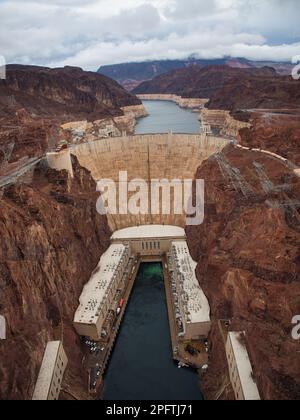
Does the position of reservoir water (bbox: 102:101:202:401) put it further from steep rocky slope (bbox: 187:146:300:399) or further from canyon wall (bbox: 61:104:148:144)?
canyon wall (bbox: 61:104:148:144)

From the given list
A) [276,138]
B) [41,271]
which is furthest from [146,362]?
[276,138]

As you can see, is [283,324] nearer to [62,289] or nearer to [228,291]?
[228,291]

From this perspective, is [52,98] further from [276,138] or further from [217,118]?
[276,138]

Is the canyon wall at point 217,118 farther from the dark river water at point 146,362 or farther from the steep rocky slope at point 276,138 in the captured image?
the dark river water at point 146,362

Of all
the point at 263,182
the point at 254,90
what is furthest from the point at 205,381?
the point at 254,90

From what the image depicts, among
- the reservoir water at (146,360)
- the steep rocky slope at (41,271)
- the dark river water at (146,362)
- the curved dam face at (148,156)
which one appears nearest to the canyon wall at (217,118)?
the curved dam face at (148,156)
